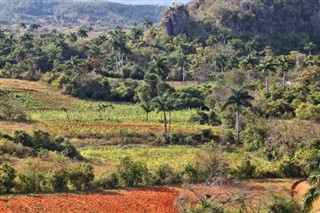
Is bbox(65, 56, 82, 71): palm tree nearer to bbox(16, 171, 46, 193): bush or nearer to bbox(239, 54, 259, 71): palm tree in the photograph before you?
bbox(239, 54, 259, 71): palm tree

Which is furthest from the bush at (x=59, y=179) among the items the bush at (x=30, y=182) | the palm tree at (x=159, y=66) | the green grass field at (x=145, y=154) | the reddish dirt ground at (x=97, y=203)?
the palm tree at (x=159, y=66)

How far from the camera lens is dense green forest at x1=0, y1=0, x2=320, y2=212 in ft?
124

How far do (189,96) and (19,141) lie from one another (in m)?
35.5

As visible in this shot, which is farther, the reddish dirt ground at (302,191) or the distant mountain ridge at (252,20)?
the distant mountain ridge at (252,20)

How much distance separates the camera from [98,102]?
78312mm

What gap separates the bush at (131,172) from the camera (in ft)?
118

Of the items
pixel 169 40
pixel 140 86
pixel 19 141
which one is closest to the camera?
pixel 19 141

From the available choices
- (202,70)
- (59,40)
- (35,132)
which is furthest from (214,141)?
(59,40)

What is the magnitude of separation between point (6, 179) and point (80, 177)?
505 cm

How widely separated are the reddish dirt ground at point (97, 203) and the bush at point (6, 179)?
4.32 ft

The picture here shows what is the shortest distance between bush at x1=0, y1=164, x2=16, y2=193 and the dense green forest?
0.40ft

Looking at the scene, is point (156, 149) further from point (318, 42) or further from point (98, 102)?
point (318, 42)

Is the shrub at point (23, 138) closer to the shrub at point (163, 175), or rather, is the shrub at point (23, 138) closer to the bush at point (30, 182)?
the bush at point (30, 182)

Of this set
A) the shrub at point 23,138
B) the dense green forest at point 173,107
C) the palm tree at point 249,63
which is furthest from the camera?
the palm tree at point 249,63
